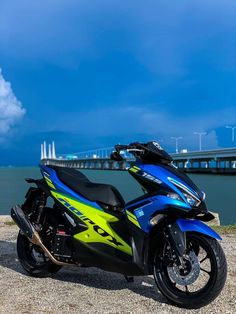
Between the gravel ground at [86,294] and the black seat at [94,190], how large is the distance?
910 millimetres

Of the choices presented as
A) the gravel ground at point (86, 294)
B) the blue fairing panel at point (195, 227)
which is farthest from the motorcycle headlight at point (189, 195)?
the gravel ground at point (86, 294)

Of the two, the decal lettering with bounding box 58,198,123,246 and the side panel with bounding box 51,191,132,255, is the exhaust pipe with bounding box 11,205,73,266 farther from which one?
the decal lettering with bounding box 58,198,123,246

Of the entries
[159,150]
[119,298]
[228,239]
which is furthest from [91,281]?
[228,239]

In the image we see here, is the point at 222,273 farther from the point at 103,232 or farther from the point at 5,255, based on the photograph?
the point at 5,255

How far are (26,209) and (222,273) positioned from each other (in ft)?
8.40

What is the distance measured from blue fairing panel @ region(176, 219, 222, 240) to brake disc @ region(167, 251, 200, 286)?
0.23m

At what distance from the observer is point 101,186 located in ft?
15.9

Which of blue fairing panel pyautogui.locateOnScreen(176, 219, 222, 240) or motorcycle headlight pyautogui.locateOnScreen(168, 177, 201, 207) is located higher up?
motorcycle headlight pyautogui.locateOnScreen(168, 177, 201, 207)

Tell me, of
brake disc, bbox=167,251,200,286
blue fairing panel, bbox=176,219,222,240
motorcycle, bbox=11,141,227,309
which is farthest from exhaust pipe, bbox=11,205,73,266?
blue fairing panel, bbox=176,219,222,240

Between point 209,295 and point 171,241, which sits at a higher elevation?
point 171,241

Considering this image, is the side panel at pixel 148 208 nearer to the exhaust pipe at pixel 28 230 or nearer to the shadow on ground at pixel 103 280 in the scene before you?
the shadow on ground at pixel 103 280

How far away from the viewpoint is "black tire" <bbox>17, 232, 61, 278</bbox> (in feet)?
17.3

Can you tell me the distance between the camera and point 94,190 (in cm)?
481

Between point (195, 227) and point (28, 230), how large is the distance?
2034 mm
